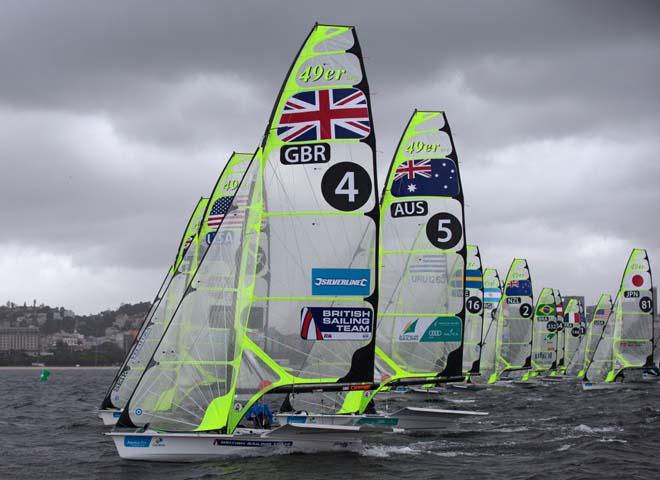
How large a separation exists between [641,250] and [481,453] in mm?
31701

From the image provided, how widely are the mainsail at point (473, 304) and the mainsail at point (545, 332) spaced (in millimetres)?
15237

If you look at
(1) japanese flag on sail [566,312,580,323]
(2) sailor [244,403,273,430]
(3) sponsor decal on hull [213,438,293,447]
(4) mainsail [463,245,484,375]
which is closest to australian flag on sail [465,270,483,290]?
(4) mainsail [463,245,484,375]

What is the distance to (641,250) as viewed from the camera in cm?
5169

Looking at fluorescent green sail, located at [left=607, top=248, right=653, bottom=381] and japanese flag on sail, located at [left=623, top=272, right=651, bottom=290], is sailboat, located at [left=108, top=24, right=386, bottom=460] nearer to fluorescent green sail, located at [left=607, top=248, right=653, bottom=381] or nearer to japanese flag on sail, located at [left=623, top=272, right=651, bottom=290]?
japanese flag on sail, located at [left=623, top=272, right=651, bottom=290]

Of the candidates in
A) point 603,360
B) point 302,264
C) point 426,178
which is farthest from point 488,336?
point 302,264

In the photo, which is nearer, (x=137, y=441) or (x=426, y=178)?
(x=137, y=441)

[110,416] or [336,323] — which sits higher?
[336,323]

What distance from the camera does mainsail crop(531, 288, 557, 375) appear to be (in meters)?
65.5

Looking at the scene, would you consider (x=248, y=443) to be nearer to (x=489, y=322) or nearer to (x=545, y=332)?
(x=489, y=322)

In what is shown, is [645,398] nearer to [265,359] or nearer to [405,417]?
[405,417]

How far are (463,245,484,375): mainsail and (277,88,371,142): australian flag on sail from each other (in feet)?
88.5

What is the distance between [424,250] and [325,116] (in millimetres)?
10287

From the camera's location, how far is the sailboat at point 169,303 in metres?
A: 29.2

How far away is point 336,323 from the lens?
21.6 meters
